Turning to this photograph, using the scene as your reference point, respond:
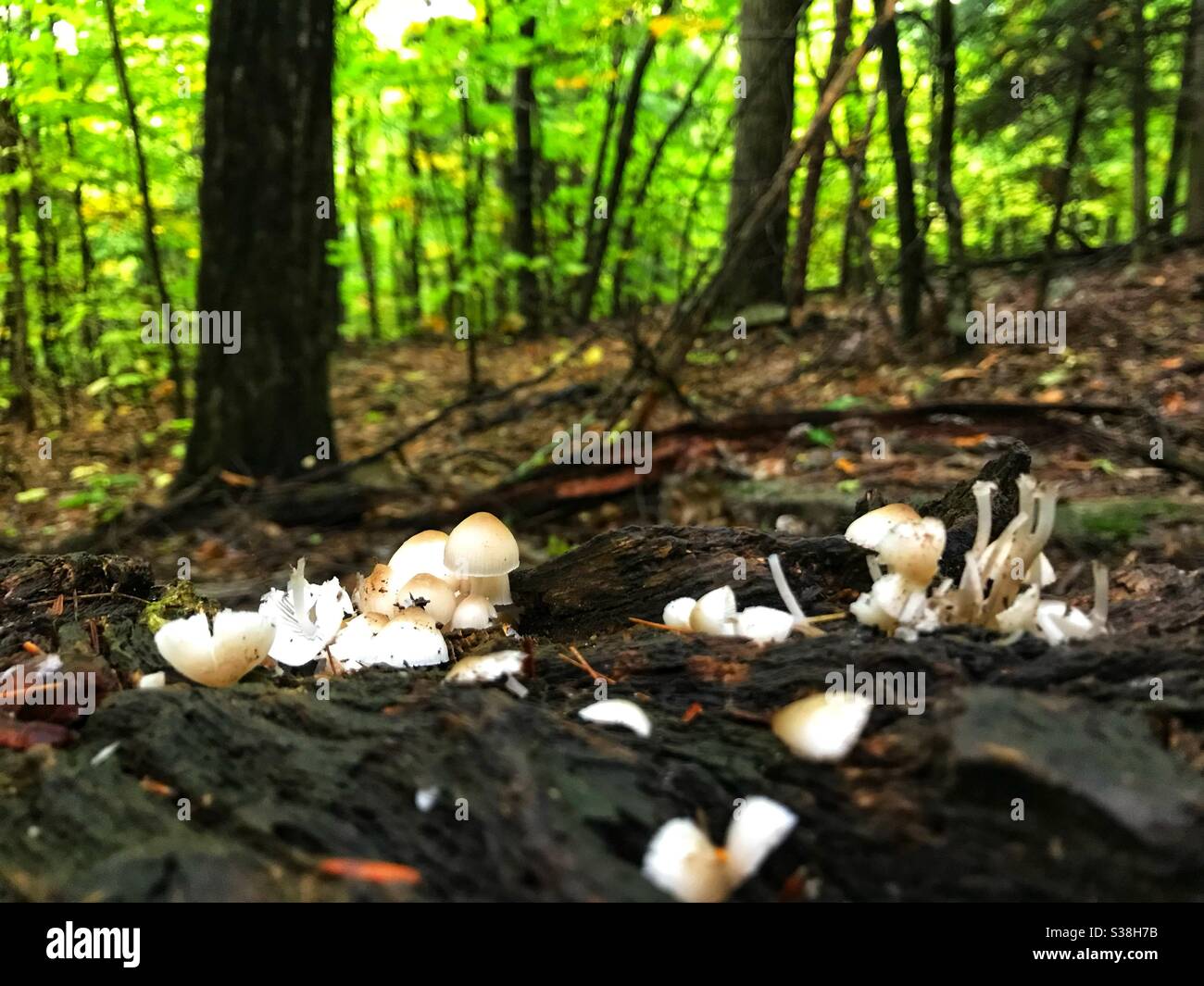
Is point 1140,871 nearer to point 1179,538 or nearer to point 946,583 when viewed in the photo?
point 946,583

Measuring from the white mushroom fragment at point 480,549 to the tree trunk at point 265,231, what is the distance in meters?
4.42

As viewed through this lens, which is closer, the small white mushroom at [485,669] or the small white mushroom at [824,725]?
the small white mushroom at [824,725]

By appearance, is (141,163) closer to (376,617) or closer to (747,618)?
(376,617)

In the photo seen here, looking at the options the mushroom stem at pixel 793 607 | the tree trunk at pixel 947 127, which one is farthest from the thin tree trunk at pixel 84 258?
the mushroom stem at pixel 793 607

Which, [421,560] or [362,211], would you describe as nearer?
[421,560]

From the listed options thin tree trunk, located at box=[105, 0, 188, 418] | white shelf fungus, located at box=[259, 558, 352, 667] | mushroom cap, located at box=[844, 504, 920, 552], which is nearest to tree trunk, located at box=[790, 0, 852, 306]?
mushroom cap, located at box=[844, 504, 920, 552]

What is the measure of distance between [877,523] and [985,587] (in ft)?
1.03

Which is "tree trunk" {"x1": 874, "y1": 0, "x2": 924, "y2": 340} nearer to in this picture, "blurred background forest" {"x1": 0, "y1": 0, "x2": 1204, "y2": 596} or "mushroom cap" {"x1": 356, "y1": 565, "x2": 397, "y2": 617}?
"blurred background forest" {"x1": 0, "y1": 0, "x2": 1204, "y2": 596}

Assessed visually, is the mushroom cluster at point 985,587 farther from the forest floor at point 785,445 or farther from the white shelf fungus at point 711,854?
the forest floor at point 785,445

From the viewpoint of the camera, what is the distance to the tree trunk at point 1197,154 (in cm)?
813

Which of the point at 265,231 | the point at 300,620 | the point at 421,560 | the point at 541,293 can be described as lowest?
the point at 300,620

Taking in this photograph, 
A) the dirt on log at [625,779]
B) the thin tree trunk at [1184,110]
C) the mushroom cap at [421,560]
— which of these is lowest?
the dirt on log at [625,779]

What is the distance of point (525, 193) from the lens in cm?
1248

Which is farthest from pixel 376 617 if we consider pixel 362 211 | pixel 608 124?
pixel 362 211
